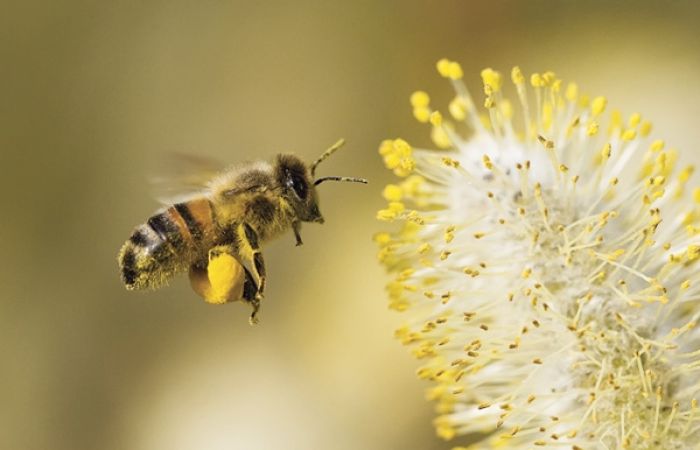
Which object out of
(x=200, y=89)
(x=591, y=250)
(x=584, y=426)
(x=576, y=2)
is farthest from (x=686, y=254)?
(x=200, y=89)

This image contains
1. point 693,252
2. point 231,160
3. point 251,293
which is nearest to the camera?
point 693,252

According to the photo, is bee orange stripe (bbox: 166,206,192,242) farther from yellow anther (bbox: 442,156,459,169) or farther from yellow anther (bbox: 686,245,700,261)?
yellow anther (bbox: 686,245,700,261)

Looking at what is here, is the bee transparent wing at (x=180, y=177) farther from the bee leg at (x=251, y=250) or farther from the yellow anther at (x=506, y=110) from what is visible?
the yellow anther at (x=506, y=110)

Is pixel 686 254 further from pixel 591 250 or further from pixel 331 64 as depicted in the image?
pixel 331 64

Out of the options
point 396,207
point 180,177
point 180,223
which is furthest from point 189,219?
point 396,207

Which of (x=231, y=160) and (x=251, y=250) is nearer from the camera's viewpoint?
(x=251, y=250)

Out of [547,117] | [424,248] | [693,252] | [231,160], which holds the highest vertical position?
[231,160]

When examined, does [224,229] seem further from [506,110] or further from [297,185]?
[506,110]

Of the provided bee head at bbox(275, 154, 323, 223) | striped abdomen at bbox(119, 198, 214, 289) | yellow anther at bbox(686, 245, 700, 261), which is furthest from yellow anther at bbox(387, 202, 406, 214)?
yellow anther at bbox(686, 245, 700, 261)
